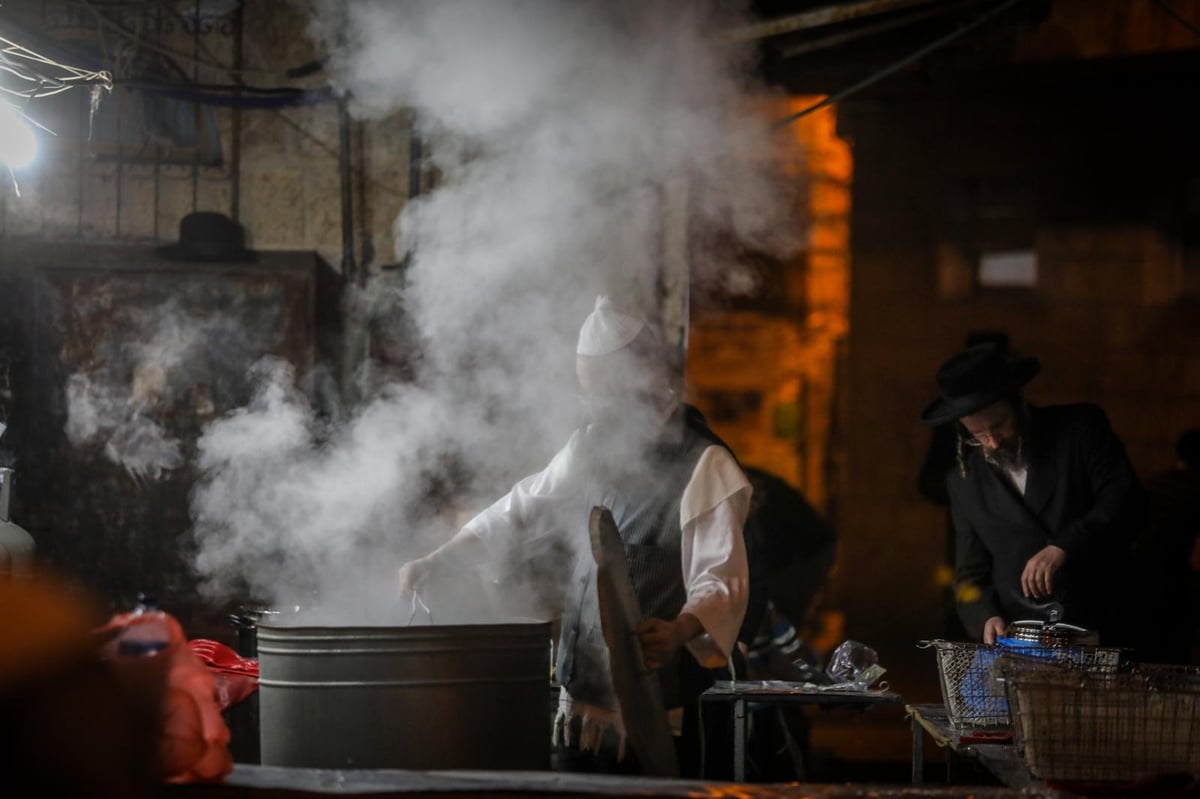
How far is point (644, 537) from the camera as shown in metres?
4.32

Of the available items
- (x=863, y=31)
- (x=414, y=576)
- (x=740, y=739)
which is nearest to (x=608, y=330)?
(x=414, y=576)

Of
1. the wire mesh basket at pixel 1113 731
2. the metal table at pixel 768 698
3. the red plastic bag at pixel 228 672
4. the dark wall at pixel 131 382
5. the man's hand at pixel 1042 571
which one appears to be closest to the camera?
the wire mesh basket at pixel 1113 731

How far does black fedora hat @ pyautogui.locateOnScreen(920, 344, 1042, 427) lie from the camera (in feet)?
17.7

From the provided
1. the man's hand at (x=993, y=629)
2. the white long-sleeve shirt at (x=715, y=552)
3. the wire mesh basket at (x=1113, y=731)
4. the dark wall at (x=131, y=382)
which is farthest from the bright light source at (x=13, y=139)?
the wire mesh basket at (x=1113, y=731)

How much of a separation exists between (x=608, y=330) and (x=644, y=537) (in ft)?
2.63

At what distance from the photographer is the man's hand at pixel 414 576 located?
451 cm

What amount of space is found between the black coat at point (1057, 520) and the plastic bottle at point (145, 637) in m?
3.70

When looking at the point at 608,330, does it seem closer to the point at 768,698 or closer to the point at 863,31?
the point at 768,698

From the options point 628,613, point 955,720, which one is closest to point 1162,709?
point 955,720

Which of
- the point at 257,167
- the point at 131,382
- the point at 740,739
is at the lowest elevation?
the point at 740,739

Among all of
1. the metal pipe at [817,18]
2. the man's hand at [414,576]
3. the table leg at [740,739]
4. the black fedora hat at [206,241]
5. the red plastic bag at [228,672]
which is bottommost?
the table leg at [740,739]

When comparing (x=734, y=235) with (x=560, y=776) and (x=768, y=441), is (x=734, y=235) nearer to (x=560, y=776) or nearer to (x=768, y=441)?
(x=768, y=441)

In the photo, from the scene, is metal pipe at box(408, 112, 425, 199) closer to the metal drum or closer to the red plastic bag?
the red plastic bag

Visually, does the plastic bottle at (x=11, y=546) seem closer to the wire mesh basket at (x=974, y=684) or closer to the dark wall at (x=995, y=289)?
the wire mesh basket at (x=974, y=684)
